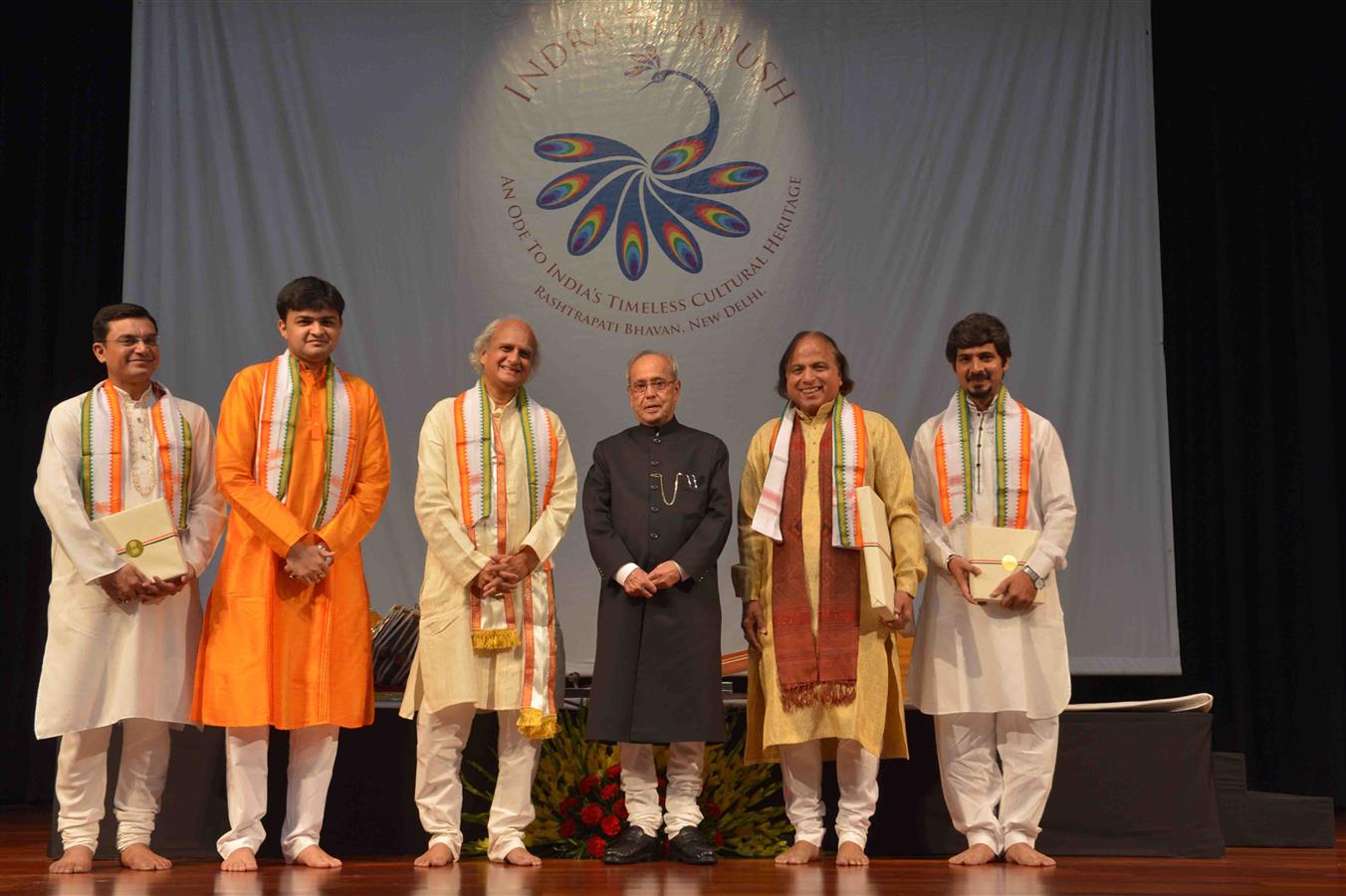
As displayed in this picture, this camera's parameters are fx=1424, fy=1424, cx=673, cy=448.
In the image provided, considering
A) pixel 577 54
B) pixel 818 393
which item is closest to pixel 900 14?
pixel 577 54

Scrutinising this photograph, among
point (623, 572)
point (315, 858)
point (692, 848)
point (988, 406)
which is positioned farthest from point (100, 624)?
point (988, 406)

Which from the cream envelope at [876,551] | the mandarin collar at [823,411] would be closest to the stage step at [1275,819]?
the cream envelope at [876,551]

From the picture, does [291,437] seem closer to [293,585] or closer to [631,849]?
[293,585]

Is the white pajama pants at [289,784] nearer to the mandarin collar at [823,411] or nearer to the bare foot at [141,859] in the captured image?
the bare foot at [141,859]

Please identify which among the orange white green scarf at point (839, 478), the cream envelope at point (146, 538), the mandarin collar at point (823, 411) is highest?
the mandarin collar at point (823, 411)

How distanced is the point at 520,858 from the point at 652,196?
308 centimetres

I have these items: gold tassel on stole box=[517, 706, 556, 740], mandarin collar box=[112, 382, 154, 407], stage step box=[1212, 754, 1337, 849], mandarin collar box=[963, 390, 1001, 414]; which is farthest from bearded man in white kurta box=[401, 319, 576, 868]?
stage step box=[1212, 754, 1337, 849]

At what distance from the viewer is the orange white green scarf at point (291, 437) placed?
4.01m

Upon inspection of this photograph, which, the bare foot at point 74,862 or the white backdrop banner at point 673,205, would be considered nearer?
the bare foot at point 74,862

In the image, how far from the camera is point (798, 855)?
402 centimetres

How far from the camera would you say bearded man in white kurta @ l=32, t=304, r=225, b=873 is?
3895mm

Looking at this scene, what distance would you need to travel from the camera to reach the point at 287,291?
162 inches

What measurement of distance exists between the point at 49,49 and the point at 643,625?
163 inches

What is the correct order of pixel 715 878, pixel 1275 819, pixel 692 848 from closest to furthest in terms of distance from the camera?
pixel 715 878
pixel 692 848
pixel 1275 819
